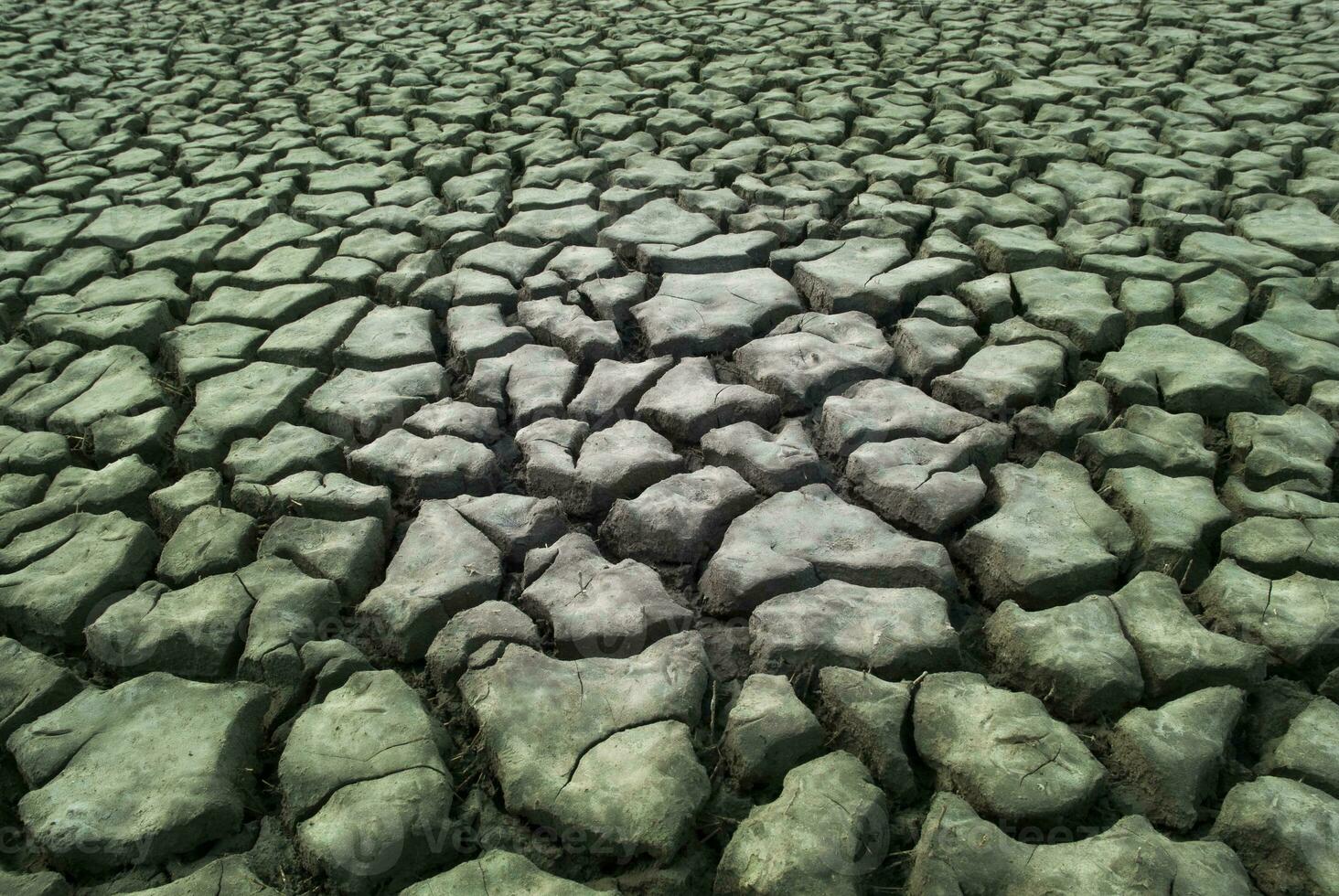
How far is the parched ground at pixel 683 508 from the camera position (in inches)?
44.2

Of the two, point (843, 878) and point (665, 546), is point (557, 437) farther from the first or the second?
point (843, 878)

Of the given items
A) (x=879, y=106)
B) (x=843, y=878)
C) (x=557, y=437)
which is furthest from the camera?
(x=879, y=106)

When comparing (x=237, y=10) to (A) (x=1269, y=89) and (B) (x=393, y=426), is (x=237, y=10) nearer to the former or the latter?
(B) (x=393, y=426)

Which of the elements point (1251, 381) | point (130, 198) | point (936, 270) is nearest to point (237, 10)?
point (130, 198)

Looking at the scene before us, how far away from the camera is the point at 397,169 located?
3.09m

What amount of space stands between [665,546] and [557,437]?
373mm

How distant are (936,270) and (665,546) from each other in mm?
1136

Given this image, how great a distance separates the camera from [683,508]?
5.19 ft

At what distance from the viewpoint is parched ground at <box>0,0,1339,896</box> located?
1123 millimetres

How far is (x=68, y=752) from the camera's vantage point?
123 centimetres

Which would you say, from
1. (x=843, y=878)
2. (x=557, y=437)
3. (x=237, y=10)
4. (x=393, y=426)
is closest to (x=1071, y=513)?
(x=843, y=878)

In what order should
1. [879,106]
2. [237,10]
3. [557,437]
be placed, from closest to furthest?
[557,437] < [879,106] < [237,10]

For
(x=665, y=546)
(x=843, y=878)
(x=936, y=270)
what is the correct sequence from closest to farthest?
(x=843, y=878) < (x=665, y=546) < (x=936, y=270)

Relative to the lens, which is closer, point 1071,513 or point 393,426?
point 1071,513
